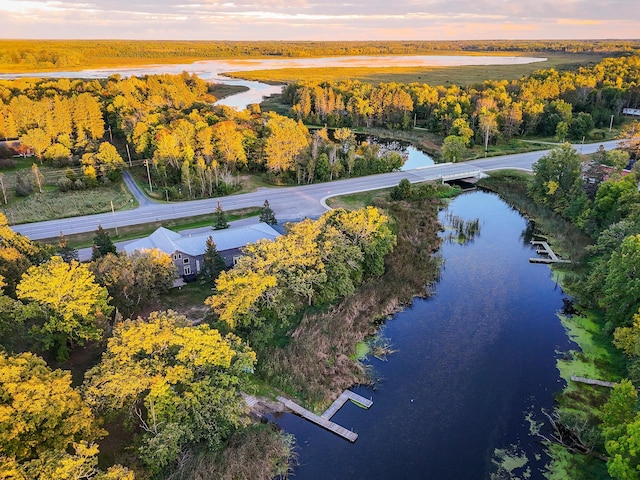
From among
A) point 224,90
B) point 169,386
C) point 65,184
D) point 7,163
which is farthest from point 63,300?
point 224,90

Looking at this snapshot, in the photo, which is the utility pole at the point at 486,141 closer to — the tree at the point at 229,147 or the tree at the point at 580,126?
the tree at the point at 580,126

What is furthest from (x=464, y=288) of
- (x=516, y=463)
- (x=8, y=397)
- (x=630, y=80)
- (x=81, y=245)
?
(x=630, y=80)

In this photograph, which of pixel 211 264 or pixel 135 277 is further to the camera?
pixel 211 264

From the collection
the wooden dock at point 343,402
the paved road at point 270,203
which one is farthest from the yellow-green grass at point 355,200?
the wooden dock at point 343,402

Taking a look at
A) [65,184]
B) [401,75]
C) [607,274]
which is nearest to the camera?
[607,274]

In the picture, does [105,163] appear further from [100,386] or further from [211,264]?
[100,386]

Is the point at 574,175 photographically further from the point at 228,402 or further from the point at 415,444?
the point at 228,402

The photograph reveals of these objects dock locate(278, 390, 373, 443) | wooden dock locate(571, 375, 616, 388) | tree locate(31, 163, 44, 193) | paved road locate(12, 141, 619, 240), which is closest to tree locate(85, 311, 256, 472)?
dock locate(278, 390, 373, 443)

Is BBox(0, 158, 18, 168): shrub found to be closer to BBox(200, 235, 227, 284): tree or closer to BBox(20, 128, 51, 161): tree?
BBox(20, 128, 51, 161): tree
